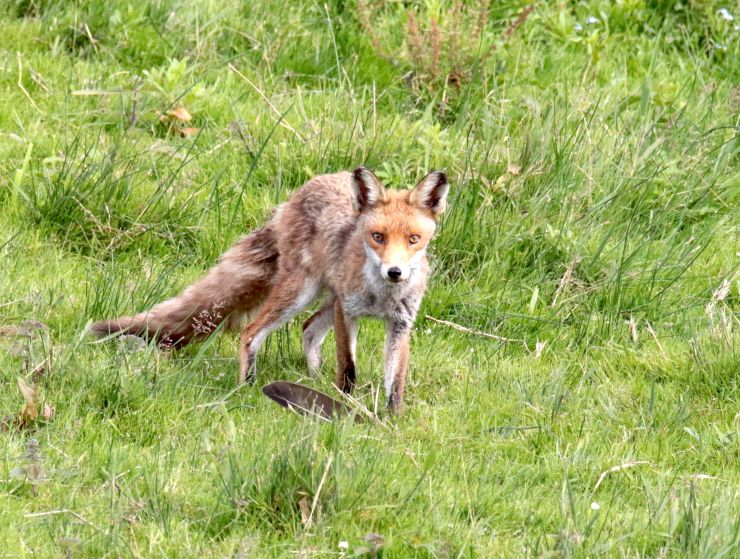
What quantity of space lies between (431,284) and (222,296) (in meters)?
1.39

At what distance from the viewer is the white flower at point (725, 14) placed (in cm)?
1053

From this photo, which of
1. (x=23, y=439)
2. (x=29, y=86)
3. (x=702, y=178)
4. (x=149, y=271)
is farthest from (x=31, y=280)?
(x=702, y=178)

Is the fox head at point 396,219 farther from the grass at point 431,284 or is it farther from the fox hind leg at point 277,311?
the grass at point 431,284

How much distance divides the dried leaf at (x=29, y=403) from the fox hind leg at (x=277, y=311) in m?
1.64

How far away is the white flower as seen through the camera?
10.5 meters

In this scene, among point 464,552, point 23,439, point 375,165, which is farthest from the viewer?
point 375,165

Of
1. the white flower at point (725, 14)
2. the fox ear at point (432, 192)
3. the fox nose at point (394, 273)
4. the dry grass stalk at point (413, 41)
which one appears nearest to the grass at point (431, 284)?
the dry grass stalk at point (413, 41)

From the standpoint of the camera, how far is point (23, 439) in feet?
17.9

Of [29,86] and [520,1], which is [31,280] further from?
[520,1]

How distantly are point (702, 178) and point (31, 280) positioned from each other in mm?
4747

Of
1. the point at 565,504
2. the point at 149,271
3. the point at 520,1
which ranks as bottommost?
the point at 149,271

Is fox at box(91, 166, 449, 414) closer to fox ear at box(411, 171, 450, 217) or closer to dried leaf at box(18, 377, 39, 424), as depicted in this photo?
fox ear at box(411, 171, 450, 217)

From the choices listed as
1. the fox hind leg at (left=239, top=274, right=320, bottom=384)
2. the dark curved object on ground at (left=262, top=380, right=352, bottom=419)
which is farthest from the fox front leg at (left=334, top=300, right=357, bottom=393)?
the dark curved object on ground at (left=262, top=380, right=352, bottom=419)

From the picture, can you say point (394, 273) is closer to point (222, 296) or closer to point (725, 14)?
point (222, 296)
